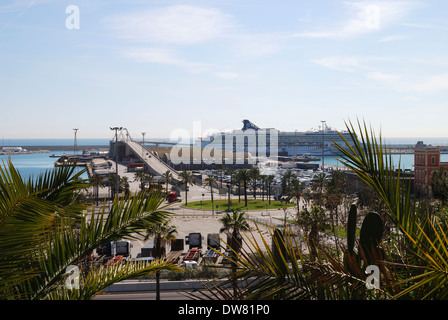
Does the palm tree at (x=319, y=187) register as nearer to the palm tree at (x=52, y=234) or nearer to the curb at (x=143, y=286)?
the curb at (x=143, y=286)

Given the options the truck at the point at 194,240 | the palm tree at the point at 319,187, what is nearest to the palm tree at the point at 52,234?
the truck at the point at 194,240

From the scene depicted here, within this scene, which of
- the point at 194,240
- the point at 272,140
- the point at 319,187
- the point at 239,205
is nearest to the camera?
the point at 194,240

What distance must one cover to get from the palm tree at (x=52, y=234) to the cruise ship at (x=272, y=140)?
14460 centimetres

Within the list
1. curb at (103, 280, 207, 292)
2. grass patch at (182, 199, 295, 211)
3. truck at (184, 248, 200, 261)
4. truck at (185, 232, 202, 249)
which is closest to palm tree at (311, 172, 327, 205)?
grass patch at (182, 199, 295, 211)

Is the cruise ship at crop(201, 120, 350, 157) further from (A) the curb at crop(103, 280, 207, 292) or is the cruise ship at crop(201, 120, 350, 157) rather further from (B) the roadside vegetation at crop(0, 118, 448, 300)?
(B) the roadside vegetation at crop(0, 118, 448, 300)

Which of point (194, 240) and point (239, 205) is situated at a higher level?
point (194, 240)

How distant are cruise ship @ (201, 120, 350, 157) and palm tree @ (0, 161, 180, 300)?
474 feet

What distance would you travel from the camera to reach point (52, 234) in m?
3.15

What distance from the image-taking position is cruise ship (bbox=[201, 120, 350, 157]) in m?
152

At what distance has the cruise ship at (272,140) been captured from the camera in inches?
5969

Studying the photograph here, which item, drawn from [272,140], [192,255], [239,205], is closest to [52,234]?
[192,255]

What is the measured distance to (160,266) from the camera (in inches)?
132

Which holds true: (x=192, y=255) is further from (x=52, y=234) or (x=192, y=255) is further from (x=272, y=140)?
(x=272, y=140)

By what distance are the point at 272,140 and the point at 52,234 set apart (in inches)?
6311
